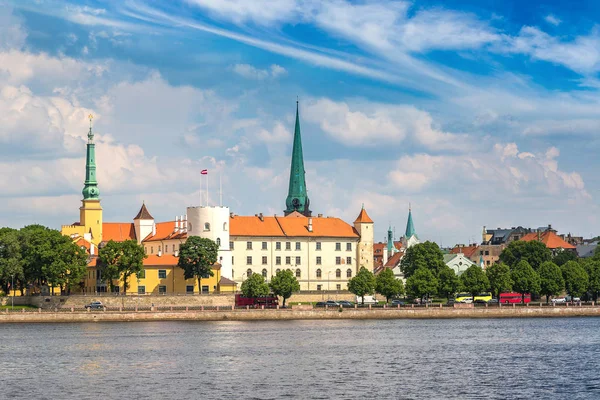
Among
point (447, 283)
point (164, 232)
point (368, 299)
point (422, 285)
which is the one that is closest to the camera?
point (422, 285)

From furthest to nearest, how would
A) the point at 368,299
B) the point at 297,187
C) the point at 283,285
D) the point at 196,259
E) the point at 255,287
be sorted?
1. the point at 297,187
2. the point at 368,299
3. the point at 196,259
4. the point at 283,285
5. the point at 255,287

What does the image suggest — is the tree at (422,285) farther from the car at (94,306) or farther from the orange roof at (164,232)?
the car at (94,306)

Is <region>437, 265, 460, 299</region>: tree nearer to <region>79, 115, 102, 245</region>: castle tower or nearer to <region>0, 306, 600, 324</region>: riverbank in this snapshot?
<region>0, 306, 600, 324</region>: riverbank

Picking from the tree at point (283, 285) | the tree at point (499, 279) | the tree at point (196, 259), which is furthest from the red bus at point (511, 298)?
the tree at point (196, 259)

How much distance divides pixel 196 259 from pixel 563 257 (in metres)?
66.7

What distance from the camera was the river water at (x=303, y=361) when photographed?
5956 cm

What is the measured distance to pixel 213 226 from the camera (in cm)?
14662

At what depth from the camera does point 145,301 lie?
130 m

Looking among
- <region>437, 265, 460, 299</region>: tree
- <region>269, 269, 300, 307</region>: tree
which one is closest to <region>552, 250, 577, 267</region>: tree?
<region>437, 265, 460, 299</region>: tree

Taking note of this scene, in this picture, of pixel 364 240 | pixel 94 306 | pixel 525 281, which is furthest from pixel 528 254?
pixel 94 306

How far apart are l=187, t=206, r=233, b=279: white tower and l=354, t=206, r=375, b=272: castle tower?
21860 mm

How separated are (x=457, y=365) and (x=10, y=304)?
238ft

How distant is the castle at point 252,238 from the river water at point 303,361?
36.4 m

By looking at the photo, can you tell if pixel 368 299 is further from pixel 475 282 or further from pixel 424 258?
pixel 475 282
